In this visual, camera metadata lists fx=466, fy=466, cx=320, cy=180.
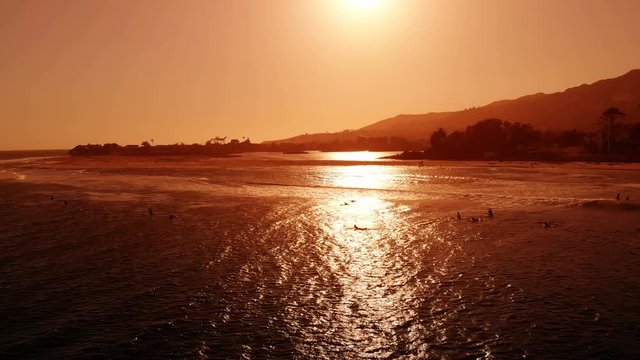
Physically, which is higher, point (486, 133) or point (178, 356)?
point (486, 133)

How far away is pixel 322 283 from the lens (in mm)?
26062

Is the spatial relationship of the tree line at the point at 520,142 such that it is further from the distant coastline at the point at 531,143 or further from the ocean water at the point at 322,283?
the ocean water at the point at 322,283

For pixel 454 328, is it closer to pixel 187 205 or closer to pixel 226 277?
pixel 226 277

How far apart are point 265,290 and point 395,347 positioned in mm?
9061

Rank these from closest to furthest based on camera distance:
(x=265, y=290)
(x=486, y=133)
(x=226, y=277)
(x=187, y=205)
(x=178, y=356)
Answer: (x=178, y=356), (x=265, y=290), (x=226, y=277), (x=187, y=205), (x=486, y=133)

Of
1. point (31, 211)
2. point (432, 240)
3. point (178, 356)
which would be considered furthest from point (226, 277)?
point (31, 211)

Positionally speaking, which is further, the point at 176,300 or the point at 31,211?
the point at 31,211

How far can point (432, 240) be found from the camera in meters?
37.4

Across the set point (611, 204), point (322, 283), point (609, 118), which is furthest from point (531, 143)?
point (322, 283)

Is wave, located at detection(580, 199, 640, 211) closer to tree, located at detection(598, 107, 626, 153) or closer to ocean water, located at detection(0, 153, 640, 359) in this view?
ocean water, located at detection(0, 153, 640, 359)

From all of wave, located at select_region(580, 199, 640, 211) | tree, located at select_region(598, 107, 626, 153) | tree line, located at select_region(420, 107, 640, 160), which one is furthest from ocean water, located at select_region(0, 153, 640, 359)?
tree line, located at select_region(420, 107, 640, 160)

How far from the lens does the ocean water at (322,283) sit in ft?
60.3

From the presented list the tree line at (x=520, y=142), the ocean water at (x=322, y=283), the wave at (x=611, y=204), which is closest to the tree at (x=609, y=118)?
the tree line at (x=520, y=142)

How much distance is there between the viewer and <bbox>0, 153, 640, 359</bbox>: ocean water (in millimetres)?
18375
